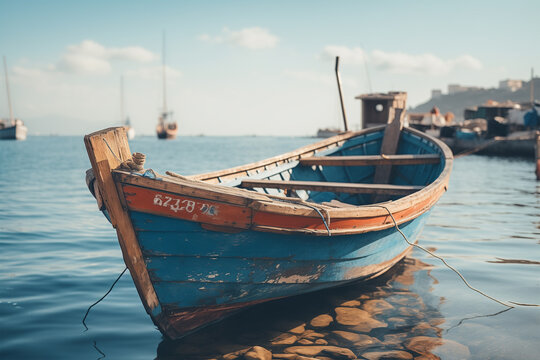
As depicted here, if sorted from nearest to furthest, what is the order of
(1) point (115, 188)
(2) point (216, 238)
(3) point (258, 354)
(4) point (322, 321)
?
(1) point (115, 188), (2) point (216, 238), (3) point (258, 354), (4) point (322, 321)

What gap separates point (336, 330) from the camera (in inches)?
207

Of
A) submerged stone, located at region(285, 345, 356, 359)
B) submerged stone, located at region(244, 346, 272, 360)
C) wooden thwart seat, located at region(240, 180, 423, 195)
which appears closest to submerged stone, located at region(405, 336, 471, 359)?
submerged stone, located at region(285, 345, 356, 359)

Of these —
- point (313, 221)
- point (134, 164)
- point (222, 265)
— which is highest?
point (134, 164)

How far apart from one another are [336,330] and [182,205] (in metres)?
2.38

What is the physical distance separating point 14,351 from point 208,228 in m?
2.48

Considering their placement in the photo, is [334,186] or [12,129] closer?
[334,186]

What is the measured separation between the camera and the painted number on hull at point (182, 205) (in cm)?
417

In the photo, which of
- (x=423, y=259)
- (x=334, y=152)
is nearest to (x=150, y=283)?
(x=423, y=259)

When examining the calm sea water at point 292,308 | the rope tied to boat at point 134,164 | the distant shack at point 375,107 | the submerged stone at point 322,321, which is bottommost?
the calm sea water at point 292,308

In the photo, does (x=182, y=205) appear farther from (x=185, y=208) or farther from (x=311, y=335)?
(x=311, y=335)

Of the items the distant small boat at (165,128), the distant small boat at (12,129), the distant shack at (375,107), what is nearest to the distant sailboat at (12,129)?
the distant small boat at (12,129)

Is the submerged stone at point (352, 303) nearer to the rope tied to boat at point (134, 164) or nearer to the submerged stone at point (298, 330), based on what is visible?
the submerged stone at point (298, 330)

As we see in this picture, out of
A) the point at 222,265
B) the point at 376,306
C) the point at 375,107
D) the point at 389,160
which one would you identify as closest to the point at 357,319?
the point at 376,306

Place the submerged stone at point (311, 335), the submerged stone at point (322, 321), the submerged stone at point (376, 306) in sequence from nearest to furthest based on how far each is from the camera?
the submerged stone at point (311, 335) → the submerged stone at point (322, 321) → the submerged stone at point (376, 306)
